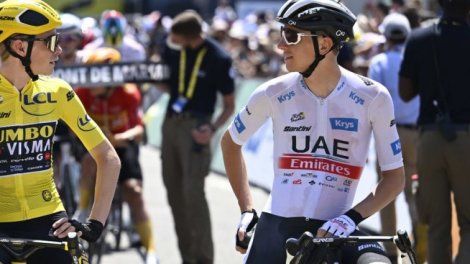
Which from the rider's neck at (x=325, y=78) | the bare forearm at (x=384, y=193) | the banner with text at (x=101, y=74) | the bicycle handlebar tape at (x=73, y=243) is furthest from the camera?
the banner with text at (x=101, y=74)

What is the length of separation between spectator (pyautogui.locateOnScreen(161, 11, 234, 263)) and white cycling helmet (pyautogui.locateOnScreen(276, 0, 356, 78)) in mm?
4474

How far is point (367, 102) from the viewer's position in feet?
18.5

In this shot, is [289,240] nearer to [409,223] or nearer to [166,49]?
[166,49]

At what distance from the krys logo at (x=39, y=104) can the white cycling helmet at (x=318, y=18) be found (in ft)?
3.84

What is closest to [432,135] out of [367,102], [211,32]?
[367,102]

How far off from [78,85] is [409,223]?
3.53 metres

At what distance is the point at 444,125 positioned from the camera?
803cm

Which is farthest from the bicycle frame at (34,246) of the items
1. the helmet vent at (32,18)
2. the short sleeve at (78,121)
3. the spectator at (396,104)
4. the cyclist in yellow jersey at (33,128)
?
the spectator at (396,104)

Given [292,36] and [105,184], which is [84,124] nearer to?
[105,184]

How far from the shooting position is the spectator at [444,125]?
7992mm

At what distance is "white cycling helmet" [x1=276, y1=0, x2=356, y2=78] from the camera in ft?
18.4

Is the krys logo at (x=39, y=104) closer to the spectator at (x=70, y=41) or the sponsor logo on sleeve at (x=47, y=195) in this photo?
the sponsor logo on sleeve at (x=47, y=195)

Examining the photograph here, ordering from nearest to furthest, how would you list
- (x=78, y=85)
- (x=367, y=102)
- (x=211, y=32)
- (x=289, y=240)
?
(x=289, y=240)
(x=367, y=102)
(x=78, y=85)
(x=211, y=32)

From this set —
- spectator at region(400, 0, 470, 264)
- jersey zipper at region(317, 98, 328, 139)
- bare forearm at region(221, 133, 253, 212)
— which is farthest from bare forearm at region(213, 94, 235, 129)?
jersey zipper at region(317, 98, 328, 139)
